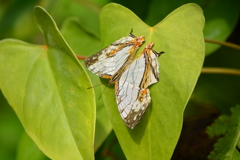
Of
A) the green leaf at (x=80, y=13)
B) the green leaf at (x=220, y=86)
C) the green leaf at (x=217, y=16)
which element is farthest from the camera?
the green leaf at (x=80, y=13)

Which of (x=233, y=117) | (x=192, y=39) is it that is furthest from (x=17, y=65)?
(x=233, y=117)

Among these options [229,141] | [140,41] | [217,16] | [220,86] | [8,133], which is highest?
[140,41]

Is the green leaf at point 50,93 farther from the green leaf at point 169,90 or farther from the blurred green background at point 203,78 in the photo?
the blurred green background at point 203,78

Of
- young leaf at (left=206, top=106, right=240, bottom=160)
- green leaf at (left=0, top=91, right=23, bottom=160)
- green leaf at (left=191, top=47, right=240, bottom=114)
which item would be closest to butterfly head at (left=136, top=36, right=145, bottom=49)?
young leaf at (left=206, top=106, right=240, bottom=160)

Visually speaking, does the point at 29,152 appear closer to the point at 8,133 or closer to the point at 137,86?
the point at 137,86

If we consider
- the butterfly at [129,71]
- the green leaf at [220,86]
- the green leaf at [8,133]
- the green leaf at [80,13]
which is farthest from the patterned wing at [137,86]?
the green leaf at [8,133]

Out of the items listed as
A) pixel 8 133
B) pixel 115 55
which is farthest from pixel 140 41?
pixel 8 133
